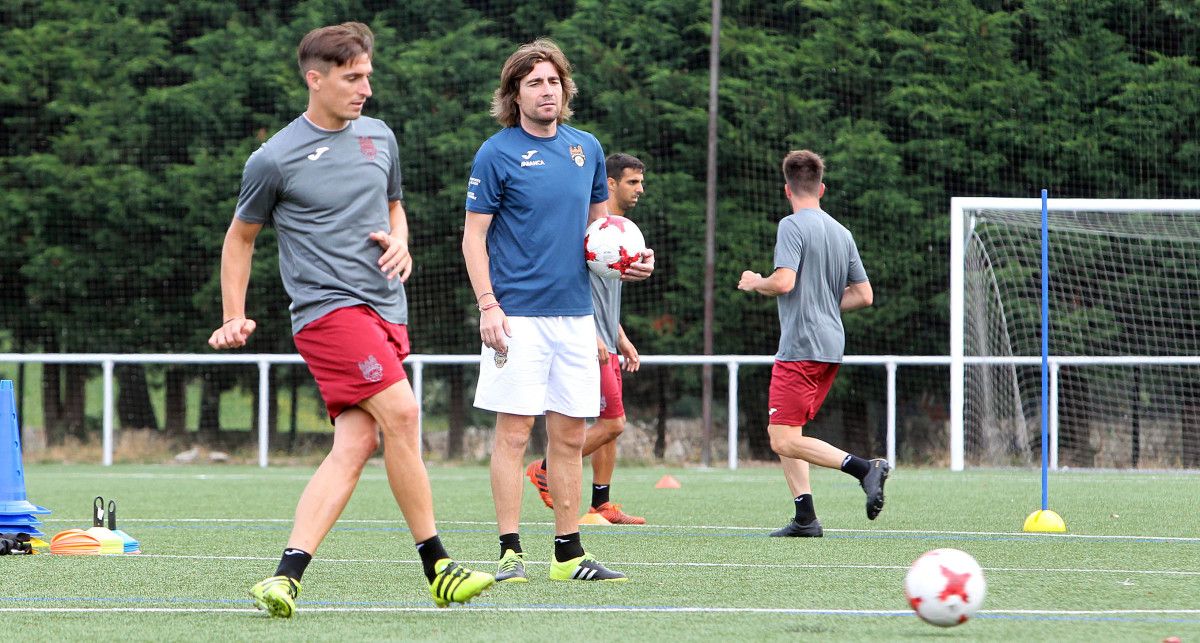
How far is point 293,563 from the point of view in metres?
5.03

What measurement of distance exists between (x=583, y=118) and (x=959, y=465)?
8.08 meters

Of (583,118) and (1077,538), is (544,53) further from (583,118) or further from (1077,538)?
(583,118)

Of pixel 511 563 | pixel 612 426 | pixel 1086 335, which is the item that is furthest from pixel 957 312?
pixel 511 563

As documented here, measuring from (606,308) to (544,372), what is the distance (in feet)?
8.22

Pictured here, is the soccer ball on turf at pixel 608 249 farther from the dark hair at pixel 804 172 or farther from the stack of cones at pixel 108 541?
the stack of cones at pixel 108 541

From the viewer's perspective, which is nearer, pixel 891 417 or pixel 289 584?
pixel 289 584

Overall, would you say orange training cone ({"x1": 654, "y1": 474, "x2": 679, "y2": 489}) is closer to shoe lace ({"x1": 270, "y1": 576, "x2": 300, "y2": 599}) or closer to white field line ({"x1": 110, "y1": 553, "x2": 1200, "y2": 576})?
white field line ({"x1": 110, "y1": 553, "x2": 1200, "y2": 576})

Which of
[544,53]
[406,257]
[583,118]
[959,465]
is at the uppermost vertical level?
[583,118]

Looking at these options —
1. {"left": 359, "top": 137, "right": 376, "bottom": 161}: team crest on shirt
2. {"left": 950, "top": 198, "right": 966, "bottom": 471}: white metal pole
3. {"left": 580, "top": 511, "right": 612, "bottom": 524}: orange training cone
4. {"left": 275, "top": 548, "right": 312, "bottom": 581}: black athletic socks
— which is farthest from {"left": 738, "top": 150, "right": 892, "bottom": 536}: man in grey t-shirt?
{"left": 950, "top": 198, "right": 966, "bottom": 471}: white metal pole

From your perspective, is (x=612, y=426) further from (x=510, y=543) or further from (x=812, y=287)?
(x=510, y=543)

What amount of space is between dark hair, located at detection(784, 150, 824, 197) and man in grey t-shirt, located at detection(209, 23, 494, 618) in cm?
344

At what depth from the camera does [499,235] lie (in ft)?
20.1

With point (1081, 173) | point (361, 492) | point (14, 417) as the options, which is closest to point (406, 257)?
point (14, 417)

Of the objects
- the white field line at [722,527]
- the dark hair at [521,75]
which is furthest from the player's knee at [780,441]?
the dark hair at [521,75]
